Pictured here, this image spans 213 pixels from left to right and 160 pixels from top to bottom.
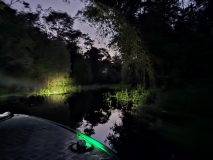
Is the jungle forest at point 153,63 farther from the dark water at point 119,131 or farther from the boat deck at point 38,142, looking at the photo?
the boat deck at point 38,142

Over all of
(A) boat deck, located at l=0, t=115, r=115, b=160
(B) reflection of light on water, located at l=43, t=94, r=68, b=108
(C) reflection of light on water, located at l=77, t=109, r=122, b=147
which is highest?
(A) boat deck, located at l=0, t=115, r=115, b=160

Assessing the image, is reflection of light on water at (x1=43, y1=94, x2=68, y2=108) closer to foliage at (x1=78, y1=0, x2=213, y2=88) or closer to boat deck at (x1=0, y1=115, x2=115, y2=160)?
foliage at (x1=78, y1=0, x2=213, y2=88)

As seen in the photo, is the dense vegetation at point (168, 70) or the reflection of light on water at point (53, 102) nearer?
the dense vegetation at point (168, 70)

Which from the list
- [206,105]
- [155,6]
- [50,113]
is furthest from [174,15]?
[50,113]

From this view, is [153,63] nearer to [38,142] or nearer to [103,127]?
[103,127]

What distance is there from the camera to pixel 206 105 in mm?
1677

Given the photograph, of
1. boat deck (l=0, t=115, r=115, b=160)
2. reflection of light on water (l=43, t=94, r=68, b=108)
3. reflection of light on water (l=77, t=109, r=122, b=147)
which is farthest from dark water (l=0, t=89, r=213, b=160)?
reflection of light on water (l=43, t=94, r=68, b=108)

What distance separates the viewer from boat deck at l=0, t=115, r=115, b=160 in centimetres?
264

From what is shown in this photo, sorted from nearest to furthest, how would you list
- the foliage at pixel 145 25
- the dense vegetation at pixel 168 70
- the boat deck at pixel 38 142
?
the dense vegetation at pixel 168 70 → the boat deck at pixel 38 142 → the foliage at pixel 145 25

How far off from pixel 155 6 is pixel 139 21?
53.3 inches

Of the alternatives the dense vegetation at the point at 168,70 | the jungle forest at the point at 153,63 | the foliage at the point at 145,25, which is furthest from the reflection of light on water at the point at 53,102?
the foliage at the point at 145,25

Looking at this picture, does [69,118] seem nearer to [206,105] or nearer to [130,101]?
[130,101]

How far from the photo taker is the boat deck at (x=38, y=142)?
264 centimetres

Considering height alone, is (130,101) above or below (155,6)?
below
